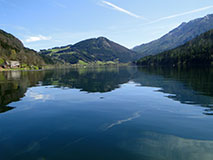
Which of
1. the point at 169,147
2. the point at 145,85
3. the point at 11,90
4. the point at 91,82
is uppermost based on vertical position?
the point at 91,82

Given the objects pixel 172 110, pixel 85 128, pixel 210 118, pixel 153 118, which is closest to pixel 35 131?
pixel 85 128

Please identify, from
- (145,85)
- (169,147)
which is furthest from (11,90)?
(169,147)

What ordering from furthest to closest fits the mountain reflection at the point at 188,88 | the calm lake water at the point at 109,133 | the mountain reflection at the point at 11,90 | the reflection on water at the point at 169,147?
1. the mountain reflection at the point at 11,90
2. the mountain reflection at the point at 188,88
3. the calm lake water at the point at 109,133
4. the reflection on water at the point at 169,147

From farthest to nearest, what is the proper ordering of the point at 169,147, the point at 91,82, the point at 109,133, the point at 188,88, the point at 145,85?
the point at 91,82
the point at 145,85
the point at 188,88
the point at 109,133
the point at 169,147

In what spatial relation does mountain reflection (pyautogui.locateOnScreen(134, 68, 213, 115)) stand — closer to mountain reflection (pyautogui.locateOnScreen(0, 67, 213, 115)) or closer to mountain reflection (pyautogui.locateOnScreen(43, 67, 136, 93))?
mountain reflection (pyautogui.locateOnScreen(0, 67, 213, 115))

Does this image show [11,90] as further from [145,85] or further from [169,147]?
[169,147]

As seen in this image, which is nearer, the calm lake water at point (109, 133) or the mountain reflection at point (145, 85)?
the calm lake water at point (109, 133)

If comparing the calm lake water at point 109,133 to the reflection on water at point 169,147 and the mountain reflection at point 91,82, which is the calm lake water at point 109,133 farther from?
the mountain reflection at point 91,82

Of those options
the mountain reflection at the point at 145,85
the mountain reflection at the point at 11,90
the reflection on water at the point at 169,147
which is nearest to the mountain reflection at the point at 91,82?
the mountain reflection at the point at 145,85

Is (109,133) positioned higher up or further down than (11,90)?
further down

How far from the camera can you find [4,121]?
70.0 feet

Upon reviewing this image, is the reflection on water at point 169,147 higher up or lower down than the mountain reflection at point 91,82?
lower down

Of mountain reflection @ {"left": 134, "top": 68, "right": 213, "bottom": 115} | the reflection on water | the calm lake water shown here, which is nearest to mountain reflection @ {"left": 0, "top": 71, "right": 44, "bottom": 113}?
the calm lake water

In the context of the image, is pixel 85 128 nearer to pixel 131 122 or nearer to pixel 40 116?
pixel 131 122
